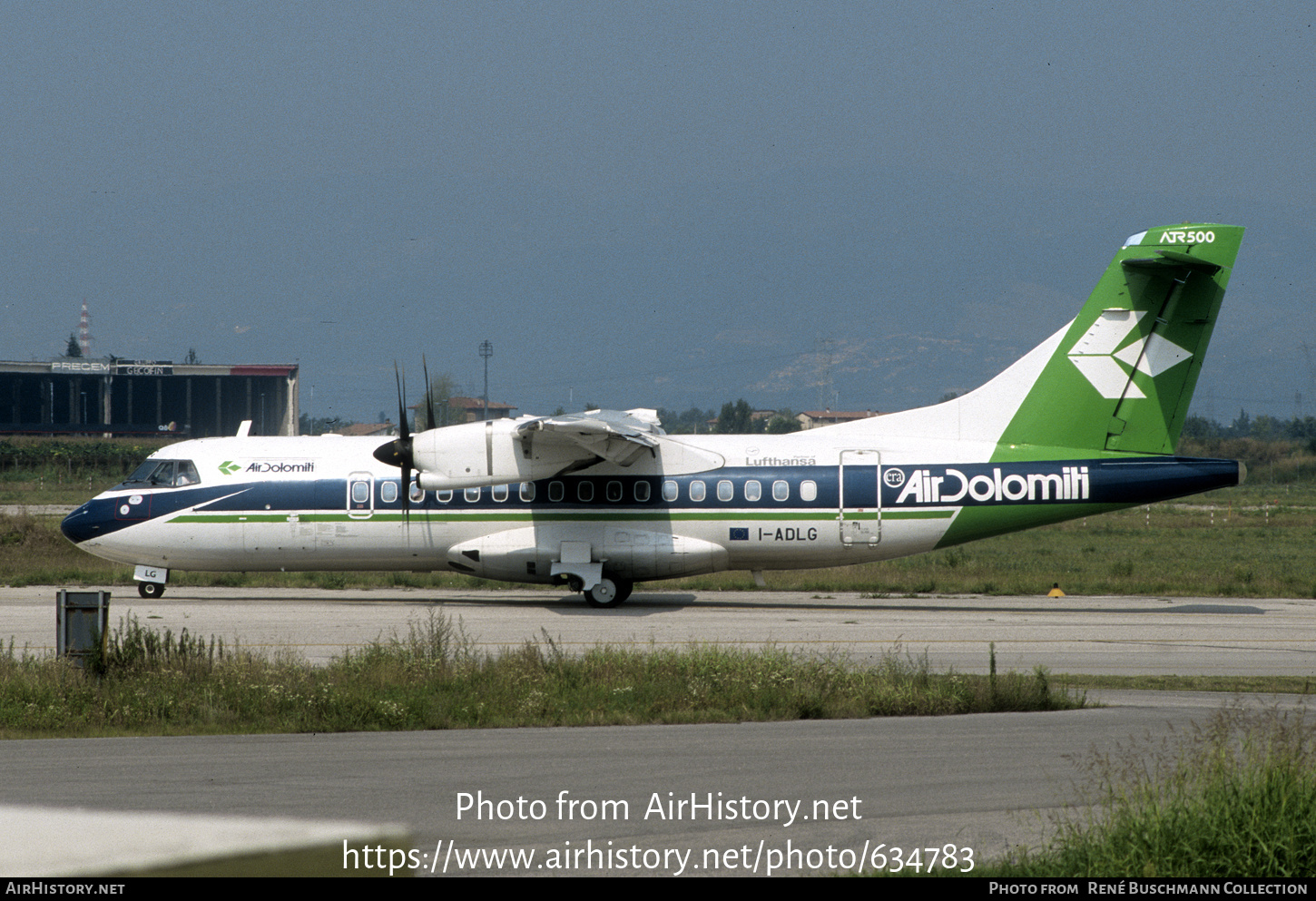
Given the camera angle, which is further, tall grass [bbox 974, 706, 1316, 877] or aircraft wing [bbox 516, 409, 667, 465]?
aircraft wing [bbox 516, 409, 667, 465]

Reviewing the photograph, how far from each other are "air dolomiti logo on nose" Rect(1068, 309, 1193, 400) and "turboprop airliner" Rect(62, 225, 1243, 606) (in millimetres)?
36

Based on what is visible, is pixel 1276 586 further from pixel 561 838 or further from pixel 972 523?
pixel 561 838

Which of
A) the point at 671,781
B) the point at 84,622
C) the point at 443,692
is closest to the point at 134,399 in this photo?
the point at 84,622

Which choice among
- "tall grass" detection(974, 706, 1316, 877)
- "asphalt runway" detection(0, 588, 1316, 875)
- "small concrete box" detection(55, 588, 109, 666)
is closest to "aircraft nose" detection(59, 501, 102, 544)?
"asphalt runway" detection(0, 588, 1316, 875)

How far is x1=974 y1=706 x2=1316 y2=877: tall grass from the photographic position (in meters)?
6.96

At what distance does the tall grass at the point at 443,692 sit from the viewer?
13.0 metres

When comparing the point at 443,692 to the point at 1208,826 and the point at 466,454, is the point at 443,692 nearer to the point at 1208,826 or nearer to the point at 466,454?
the point at 1208,826

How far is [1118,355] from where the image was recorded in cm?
2381

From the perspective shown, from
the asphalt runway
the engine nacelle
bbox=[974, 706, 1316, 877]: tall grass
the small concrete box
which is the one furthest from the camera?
the engine nacelle

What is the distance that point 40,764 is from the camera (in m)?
10.6

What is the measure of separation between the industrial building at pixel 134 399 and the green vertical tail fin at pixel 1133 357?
100687 mm

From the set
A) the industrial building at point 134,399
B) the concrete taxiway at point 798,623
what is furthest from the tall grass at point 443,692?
the industrial building at point 134,399

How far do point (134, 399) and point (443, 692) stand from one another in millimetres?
126418

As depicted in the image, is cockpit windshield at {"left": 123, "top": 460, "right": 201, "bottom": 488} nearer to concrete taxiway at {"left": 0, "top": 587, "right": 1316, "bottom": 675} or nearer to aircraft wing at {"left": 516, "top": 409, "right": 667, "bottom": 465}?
concrete taxiway at {"left": 0, "top": 587, "right": 1316, "bottom": 675}
